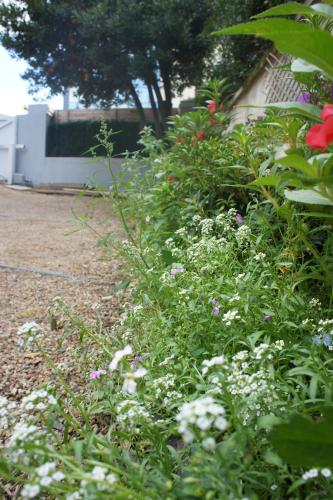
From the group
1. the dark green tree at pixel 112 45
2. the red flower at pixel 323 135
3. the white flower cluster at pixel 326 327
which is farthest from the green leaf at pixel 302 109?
the dark green tree at pixel 112 45

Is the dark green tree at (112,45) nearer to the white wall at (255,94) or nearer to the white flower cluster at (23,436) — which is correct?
the white wall at (255,94)

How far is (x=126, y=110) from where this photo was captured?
13359mm

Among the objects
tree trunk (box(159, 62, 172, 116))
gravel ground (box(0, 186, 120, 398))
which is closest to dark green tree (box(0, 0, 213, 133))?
tree trunk (box(159, 62, 172, 116))

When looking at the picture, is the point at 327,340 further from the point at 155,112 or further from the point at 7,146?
the point at 7,146

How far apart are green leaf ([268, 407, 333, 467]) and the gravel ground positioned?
1.10 m

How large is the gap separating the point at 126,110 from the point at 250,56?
20.6ft

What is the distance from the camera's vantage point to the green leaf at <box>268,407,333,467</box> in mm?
739

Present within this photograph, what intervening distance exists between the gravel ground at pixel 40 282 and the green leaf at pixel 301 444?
1104 millimetres

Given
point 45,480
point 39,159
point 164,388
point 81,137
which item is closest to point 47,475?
point 45,480

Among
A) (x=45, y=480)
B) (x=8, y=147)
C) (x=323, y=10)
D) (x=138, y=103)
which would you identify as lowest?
(x=45, y=480)

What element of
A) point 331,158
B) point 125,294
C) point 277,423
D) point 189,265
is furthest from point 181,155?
point 277,423

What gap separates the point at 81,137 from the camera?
1357 centimetres

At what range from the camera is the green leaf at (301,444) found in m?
0.74

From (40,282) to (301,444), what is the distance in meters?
2.48
